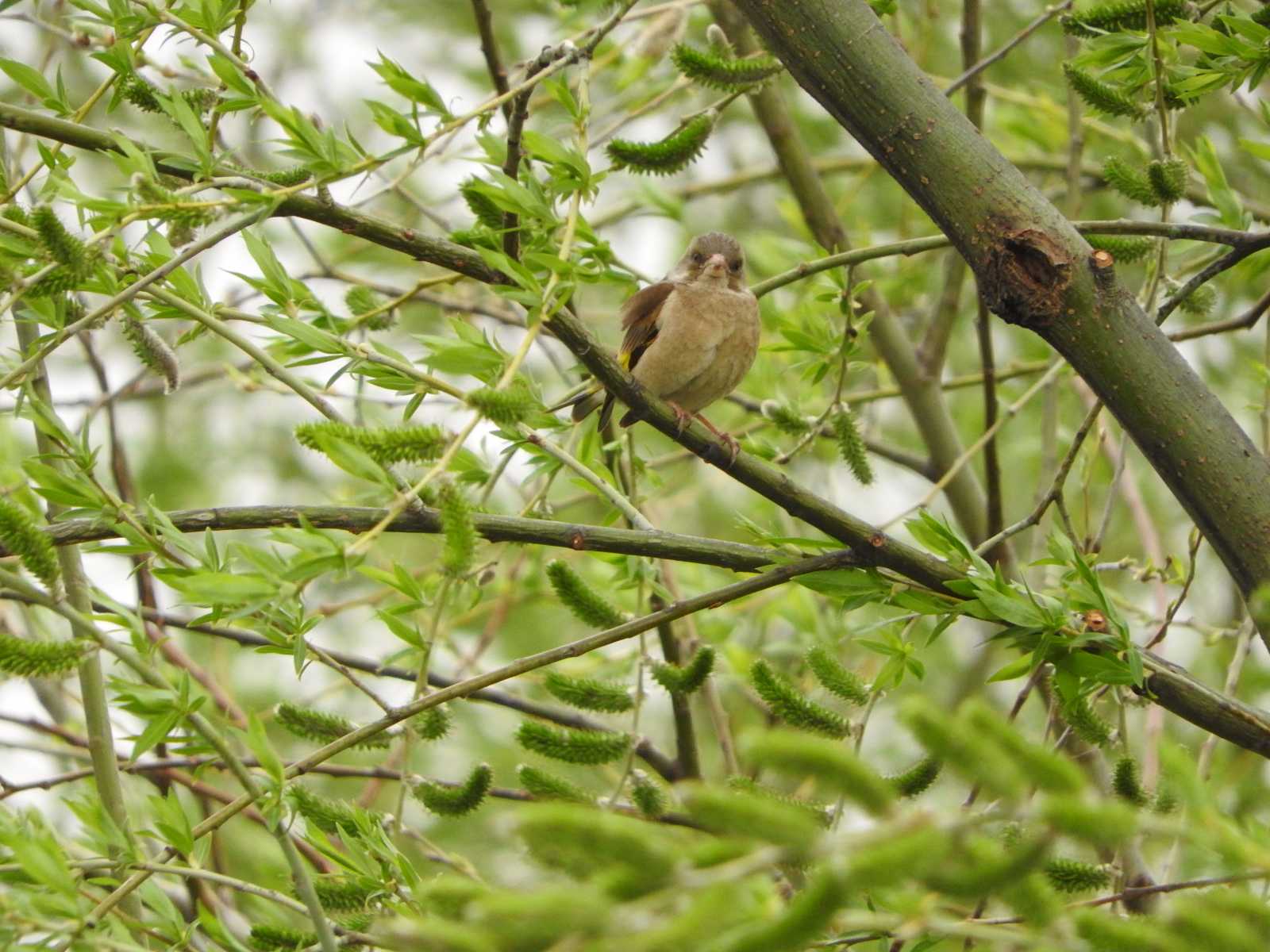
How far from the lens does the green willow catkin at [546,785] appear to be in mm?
3236

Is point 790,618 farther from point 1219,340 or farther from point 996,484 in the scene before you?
point 1219,340

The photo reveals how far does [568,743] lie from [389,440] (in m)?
1.18

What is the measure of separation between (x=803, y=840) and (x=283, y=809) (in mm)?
1301

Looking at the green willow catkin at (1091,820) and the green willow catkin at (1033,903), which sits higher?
the green willow catkin at (1091,820)

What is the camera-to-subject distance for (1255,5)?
494 cm

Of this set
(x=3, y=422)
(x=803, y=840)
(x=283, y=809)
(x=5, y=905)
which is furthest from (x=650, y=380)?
(x=803, y=840)

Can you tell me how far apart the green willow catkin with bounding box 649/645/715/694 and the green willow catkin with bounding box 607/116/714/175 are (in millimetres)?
1175

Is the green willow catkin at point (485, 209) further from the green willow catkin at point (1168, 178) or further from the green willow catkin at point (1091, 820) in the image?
the green willow catkin at point (1091, 820)

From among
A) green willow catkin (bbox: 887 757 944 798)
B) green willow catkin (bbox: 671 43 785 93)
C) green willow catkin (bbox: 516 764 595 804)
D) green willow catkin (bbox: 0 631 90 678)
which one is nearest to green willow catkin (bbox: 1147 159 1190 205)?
green willow catkin (bbox: 671 43 785 93)

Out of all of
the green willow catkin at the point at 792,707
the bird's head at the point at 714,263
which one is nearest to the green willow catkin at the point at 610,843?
the green willow catkin at the point at 792,707

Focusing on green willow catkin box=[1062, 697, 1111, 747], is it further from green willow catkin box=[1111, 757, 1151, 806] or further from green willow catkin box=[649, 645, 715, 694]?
green willow catkin box=[649, 645, 715, 694]

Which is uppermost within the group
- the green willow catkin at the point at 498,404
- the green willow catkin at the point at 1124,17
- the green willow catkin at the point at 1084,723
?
the green willow catkin at the point at 1124,17

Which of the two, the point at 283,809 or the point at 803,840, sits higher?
the point at 283,809

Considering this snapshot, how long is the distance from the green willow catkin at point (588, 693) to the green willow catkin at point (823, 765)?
176 cm
